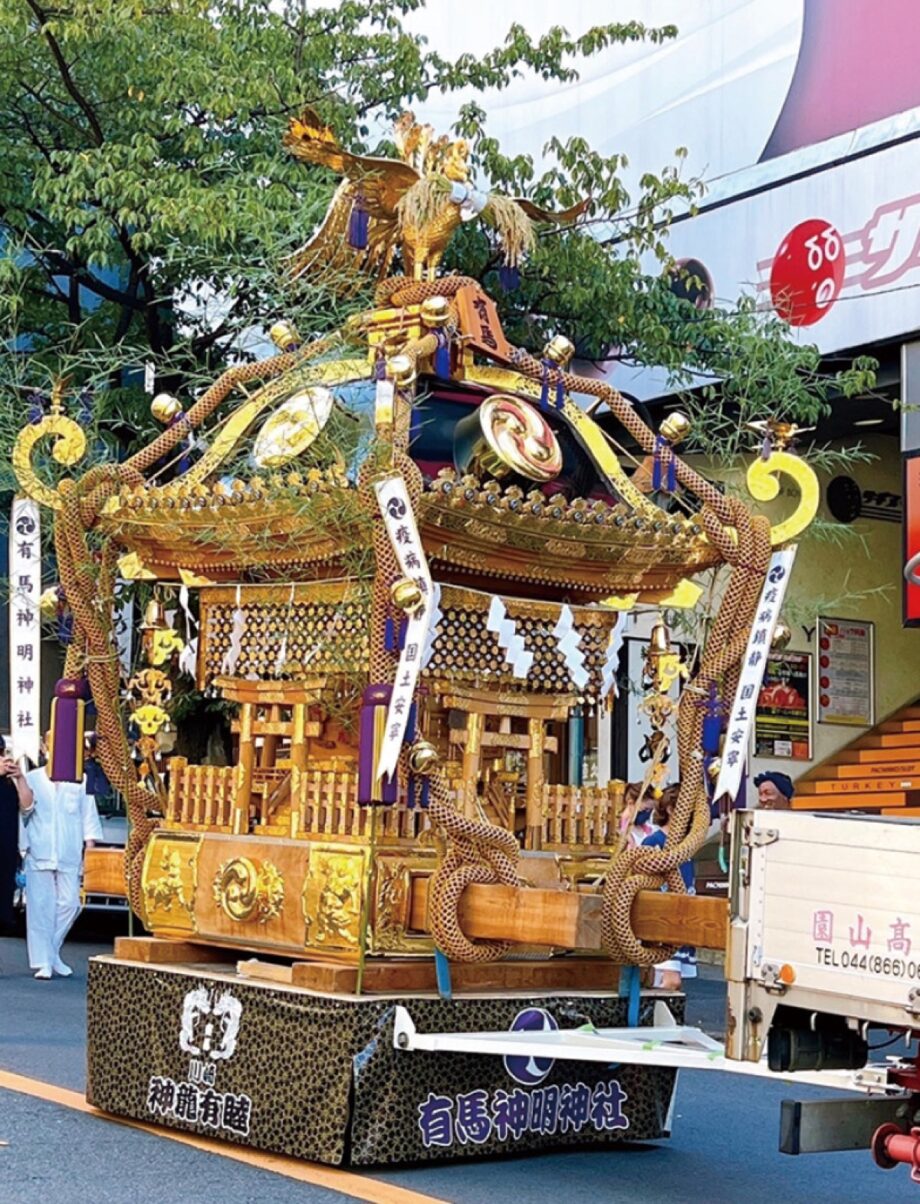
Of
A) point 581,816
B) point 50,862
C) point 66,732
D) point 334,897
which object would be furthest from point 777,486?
point 50,862

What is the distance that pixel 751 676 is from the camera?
6.76 meters

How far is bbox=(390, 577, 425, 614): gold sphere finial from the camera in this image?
239 inches

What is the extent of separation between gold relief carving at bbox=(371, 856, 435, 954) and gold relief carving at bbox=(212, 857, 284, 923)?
0.43m

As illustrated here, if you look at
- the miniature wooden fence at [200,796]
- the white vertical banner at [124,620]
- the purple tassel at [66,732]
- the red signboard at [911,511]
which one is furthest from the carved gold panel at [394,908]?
the red signboard at [911,511]

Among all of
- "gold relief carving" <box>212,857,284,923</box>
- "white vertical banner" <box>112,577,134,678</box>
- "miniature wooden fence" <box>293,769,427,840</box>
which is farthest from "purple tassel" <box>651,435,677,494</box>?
"white vertical banner" <box>112,577,134,678</box>

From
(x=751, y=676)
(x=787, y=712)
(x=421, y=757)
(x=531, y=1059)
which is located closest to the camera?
(x=421, y=757)

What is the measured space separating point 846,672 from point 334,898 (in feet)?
43.6

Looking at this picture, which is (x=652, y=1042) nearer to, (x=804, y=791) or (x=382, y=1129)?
(x=382, y=1129)

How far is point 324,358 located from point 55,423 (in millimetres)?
1060

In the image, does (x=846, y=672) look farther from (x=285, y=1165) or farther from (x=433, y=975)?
(x=285, y=1165)

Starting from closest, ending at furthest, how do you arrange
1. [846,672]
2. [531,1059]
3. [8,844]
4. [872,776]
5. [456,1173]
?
[456,1173], [531,1059], [8,844], [872,776], [846,672]

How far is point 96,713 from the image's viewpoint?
743cm

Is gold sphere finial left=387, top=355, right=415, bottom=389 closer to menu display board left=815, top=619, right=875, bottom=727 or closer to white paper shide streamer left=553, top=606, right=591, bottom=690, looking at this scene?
white paper shide streamer left=553, top=606, right=591, bottom=690

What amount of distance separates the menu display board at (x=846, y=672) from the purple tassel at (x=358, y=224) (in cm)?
1213
